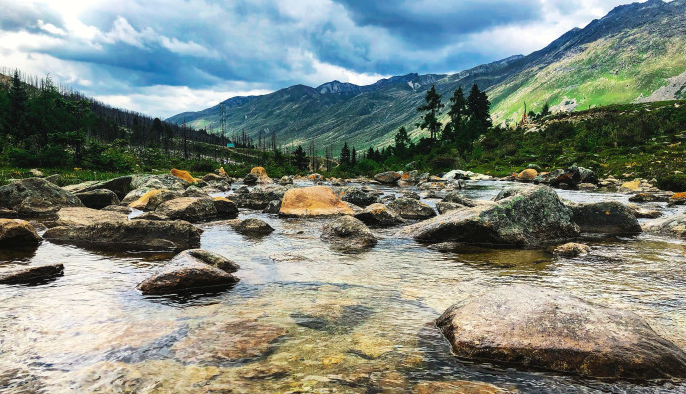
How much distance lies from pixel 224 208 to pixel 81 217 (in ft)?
21.7

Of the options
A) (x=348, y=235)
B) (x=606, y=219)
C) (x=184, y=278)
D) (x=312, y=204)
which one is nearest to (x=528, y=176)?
(x=606, y=219)

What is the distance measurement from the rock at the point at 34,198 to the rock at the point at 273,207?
30.6 feet

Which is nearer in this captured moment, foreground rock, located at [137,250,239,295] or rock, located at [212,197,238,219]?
foreground rock, located at [137,250,239,295]

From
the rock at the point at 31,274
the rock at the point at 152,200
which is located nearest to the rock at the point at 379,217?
the rock at the point at 152,200

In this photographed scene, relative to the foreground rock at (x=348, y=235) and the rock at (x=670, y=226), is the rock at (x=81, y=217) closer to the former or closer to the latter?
the foreground rock at (x=348, y=235)

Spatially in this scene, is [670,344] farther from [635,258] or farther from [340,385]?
[635,258]

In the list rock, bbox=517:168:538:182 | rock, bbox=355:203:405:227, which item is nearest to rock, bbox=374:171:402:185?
rock, bbox=517:168:538:182

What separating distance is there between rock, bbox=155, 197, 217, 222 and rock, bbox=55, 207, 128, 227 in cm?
219

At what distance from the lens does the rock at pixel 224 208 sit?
18.6 metres

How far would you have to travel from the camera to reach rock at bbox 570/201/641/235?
13.1m

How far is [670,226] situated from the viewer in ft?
41.1

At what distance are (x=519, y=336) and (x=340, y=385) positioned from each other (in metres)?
2.31

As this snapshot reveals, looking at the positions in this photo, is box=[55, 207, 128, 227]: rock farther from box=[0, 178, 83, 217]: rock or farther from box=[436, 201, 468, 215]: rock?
box=[436, 201, 468, 215]: rock

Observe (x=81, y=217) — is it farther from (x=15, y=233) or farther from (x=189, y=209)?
(x=189, y=209)
